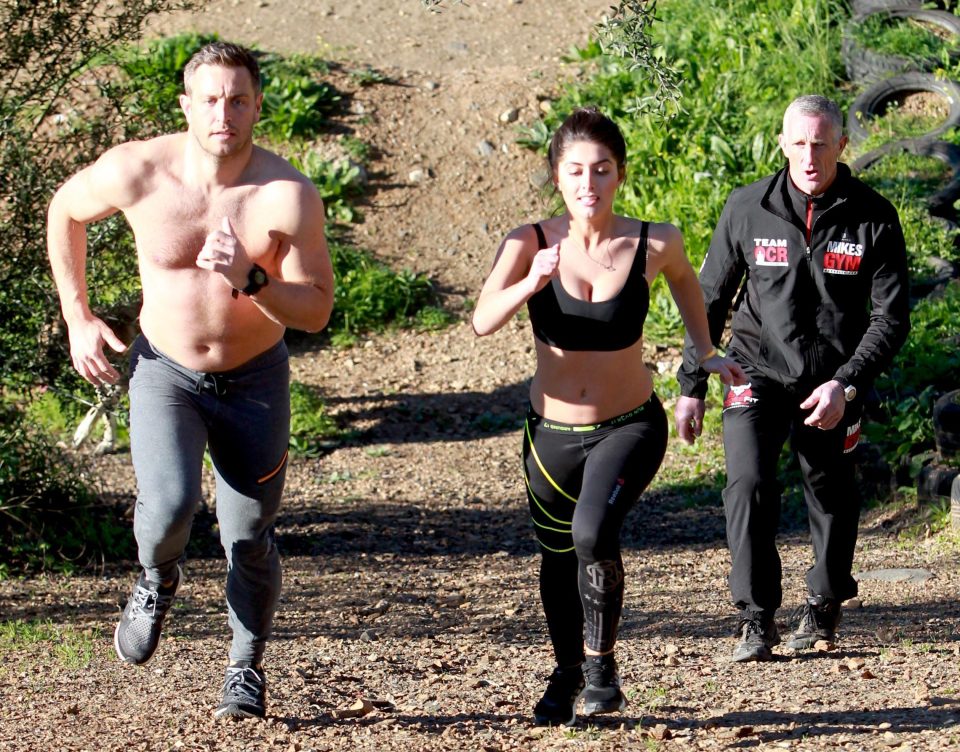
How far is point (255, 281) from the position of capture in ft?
13.1

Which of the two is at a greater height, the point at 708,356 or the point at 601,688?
the point at 708,356

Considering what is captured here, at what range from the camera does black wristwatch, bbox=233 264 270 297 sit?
13.1 feet

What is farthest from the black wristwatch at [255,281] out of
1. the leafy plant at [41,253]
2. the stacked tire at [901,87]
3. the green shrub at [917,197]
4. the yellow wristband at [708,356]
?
the stacked tire at [901,87]

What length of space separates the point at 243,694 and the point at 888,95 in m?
9.16

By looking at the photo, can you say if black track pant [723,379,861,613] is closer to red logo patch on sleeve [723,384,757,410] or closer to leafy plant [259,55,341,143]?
red logo patch on sleeve [723,384,757,410]

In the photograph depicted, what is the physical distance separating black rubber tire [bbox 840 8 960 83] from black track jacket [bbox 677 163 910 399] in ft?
25.1

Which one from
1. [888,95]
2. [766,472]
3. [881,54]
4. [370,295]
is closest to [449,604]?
[766,472]

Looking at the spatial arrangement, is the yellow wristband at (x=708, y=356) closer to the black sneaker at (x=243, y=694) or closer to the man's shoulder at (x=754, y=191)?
A: the man's shoulder at (x=754, y=191)

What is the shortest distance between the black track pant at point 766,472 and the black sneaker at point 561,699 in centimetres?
92

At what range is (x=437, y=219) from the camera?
1239 centimetres

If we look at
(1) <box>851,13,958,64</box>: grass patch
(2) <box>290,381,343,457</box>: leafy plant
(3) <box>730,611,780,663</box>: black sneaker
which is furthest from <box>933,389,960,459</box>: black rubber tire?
(1) <box>851,13,958,64</box>: grass patch

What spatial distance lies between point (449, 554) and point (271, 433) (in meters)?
3.46

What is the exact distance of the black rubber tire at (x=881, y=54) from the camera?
40.3 feet

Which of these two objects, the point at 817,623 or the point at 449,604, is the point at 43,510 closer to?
the point at 449,604
